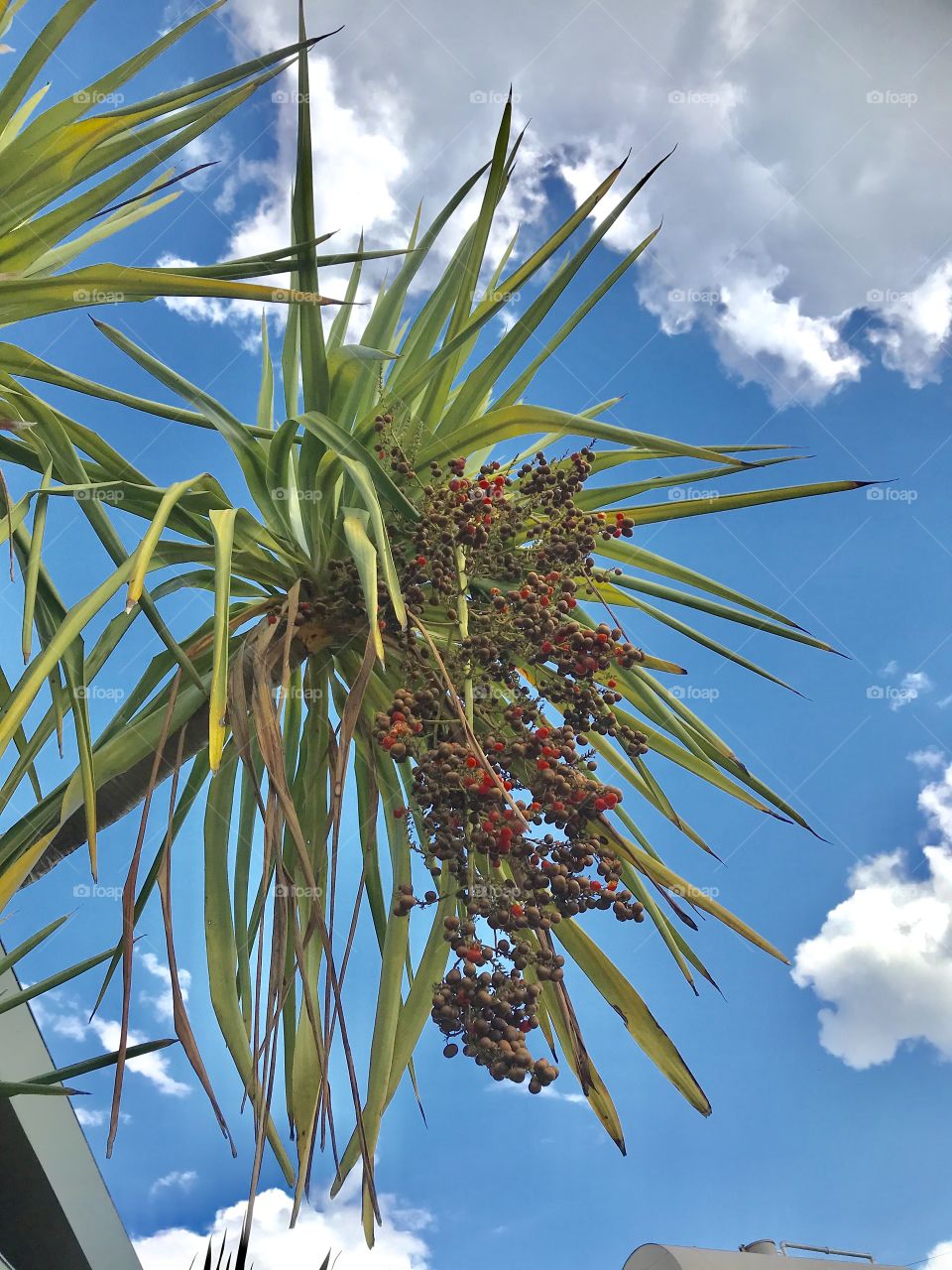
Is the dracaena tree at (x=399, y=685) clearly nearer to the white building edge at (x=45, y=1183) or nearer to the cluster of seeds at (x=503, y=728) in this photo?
the cluster of seeds at (x=503, y=728)

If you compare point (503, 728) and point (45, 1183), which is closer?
point (503, 728)

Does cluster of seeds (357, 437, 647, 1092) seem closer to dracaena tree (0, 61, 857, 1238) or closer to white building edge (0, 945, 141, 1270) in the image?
dracaena tree (0, 61, 857, 1238)

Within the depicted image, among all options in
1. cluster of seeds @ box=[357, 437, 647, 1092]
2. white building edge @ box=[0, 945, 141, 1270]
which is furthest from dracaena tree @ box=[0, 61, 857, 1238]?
white building edge @ box=[0, 945, 141, 1270]

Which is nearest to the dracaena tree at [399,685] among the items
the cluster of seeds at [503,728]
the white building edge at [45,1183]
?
the cluster of seeds at [503,728]

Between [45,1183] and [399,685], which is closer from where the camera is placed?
[399,685]

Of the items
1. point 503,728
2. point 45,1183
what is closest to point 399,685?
point 503,728

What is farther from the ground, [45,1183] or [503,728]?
[503,728]

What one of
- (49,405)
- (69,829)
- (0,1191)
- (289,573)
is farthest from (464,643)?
(0,1191)

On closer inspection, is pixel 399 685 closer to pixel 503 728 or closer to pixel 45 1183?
pixel 503 728

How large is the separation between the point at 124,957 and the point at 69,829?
41cm

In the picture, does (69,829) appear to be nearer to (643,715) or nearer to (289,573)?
(289,573)

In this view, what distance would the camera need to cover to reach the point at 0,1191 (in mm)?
2662

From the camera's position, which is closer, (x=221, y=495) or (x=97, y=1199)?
(x=221, y=495)

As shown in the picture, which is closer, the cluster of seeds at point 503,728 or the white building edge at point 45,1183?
the cluster of seeds at point 503,728
